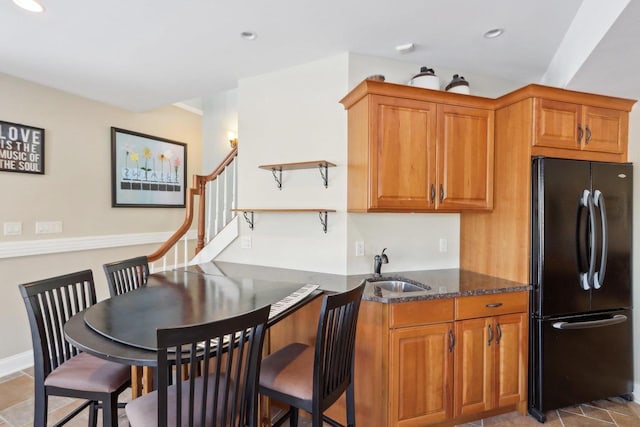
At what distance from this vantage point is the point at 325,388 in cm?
146

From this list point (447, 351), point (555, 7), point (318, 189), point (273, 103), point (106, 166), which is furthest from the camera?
point (106, 166)

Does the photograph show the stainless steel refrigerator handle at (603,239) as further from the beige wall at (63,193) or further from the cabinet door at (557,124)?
the beige wall at (63,193)

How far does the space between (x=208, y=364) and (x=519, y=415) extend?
89.9 inches

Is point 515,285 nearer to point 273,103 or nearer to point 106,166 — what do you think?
point 273,103

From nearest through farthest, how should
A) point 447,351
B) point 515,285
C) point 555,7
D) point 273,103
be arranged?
Answer: point 555,7, point 447,351, point 515,285, point 273,103

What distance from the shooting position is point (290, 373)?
1.56m

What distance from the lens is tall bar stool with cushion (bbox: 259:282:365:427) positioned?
1401 mm

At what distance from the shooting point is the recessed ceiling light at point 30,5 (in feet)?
6.10

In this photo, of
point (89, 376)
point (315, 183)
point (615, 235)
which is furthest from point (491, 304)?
point (89, 376)

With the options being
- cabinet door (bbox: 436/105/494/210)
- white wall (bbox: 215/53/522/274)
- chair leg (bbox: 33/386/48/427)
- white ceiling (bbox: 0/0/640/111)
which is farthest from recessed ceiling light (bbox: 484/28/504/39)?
chair leg (bbox: 33/386/48/427)

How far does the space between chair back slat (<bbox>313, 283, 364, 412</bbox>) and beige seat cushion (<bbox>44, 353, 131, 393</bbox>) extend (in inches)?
36.4

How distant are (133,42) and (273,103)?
1.07 meters

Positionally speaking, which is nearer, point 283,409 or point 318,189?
point 283,409

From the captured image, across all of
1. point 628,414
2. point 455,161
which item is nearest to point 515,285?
point 455,161
